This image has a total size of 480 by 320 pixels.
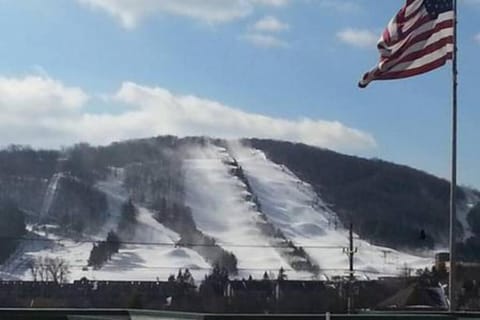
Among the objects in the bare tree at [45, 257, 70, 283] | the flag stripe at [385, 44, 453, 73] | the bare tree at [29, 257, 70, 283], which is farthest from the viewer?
the bare tree at [29, 257, 70, 283]

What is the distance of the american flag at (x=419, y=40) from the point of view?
75.4 feet

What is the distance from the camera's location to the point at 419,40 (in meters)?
23.0

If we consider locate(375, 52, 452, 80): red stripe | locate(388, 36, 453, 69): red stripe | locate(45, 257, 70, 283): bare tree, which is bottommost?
locate(375, 52, 452, 80): red stripe

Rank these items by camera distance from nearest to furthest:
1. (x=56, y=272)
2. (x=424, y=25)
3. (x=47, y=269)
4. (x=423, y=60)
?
(x=423, y=60) → (x=424, y=25) → (x=56, y=272) → (x=47, y=269)

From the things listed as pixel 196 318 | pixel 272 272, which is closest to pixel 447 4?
pixel 196 318

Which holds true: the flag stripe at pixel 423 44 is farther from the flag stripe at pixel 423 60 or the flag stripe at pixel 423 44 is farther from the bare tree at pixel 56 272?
the bare tree at pixel 56 272

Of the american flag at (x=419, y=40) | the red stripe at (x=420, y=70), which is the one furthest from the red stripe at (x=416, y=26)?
the red stripe at (x=420, y=70)

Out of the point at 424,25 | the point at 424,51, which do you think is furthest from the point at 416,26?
the point at 424,51

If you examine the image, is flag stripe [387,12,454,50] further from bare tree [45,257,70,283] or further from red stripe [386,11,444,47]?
bare tree [45,257,70,283]

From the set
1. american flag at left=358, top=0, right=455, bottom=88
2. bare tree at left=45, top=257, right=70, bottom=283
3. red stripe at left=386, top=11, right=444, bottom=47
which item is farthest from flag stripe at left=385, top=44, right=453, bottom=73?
bare tree at left=45, top=257, right=70, bottom=283

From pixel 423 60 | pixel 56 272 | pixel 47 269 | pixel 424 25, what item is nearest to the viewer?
pixel 423 60

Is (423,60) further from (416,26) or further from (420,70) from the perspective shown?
(416,26)

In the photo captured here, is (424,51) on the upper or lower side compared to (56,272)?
lower

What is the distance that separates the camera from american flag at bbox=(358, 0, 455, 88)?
75.4ft
